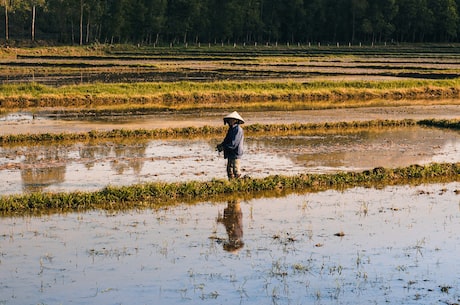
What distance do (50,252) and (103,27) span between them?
86268 mm

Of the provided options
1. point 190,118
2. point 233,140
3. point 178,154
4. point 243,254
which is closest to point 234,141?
point 233,140

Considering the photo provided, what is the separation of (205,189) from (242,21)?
285ft

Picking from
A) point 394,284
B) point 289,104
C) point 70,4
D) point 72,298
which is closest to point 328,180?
point 394,284

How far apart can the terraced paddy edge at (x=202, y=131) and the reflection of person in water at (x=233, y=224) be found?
7922 mm

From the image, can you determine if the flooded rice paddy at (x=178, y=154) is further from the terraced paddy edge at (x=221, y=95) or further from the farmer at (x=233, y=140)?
the terraced paddy edge at (x=221, y=95)

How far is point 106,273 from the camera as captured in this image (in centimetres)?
888

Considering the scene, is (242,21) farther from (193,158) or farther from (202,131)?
(193,158)

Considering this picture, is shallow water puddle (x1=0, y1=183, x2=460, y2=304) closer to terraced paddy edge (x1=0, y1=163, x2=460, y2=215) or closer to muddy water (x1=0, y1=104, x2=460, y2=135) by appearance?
terraced paddy edge (x1=0, y1=163, x2=460, y2=215)

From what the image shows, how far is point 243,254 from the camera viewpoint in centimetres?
967

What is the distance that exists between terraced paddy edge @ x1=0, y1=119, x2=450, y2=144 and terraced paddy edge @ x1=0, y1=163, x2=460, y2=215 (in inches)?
270

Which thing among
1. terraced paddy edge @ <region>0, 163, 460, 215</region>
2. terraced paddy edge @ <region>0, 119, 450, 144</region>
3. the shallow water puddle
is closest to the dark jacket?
terraced paddy edge @ <region>0, 163, 460, 215</region>

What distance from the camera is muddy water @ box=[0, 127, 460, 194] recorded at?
1463 cm

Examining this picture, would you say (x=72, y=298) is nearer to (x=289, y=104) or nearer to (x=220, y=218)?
(x=220, y=218)

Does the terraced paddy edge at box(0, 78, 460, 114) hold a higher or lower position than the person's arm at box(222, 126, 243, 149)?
lower
